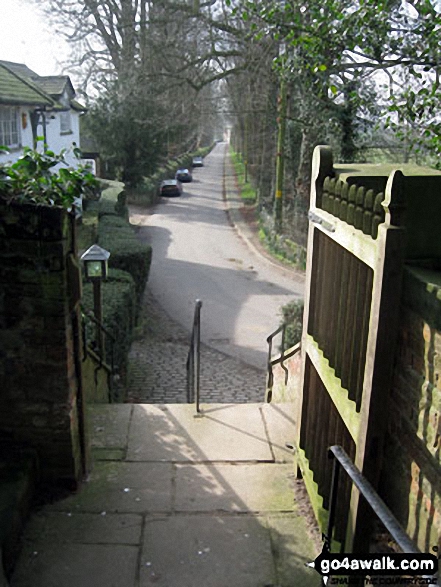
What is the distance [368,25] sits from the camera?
7.17 meters

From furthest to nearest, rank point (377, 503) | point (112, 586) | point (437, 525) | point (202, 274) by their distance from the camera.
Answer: point (202, 274)
point (112, 586)
point (437, 525)
point (377, 503)

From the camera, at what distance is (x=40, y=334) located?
4.45 meters

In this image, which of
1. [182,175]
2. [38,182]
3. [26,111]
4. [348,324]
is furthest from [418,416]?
[182,175]

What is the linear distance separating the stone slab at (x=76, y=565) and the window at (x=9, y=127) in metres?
16.2

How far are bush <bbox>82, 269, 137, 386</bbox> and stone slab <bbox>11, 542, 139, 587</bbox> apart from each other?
383 centimetres

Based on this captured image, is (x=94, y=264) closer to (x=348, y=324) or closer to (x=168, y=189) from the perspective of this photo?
(x=348, y=324)

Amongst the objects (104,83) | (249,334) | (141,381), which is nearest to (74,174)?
(141,381)

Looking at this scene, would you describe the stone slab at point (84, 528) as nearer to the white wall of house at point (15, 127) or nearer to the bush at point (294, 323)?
the bush at point (294, 323)

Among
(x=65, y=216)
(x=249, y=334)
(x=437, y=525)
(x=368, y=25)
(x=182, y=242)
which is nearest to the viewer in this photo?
(x=437, y=525)

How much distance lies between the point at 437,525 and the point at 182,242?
2242cm

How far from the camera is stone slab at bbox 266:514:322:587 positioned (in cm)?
401

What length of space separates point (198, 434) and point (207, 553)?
1.82m

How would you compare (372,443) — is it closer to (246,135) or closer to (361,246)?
(361,246)

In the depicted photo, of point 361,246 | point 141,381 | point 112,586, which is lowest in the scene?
point 141,381
